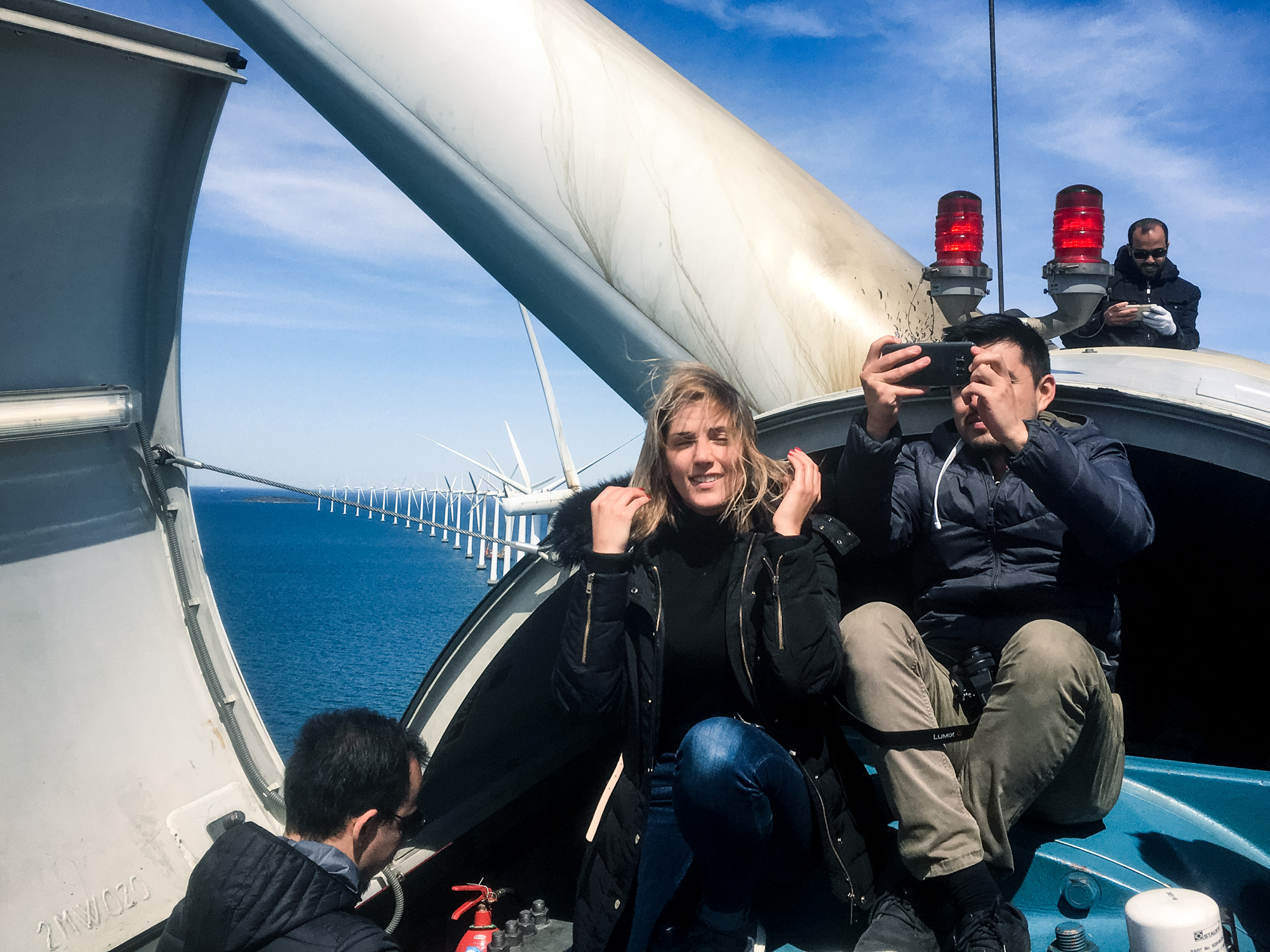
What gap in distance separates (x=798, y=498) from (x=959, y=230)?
1.22 meters

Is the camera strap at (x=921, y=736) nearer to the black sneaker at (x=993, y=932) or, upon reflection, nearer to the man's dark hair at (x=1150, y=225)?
the black sneaker at (x=993, y=932)

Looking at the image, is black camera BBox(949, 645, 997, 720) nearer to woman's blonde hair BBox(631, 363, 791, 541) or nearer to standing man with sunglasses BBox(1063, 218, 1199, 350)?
woman's blonde hair BBox(631, 363, 791, 541)

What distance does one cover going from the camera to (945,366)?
288cm

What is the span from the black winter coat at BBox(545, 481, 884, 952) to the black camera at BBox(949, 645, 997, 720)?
390 mm

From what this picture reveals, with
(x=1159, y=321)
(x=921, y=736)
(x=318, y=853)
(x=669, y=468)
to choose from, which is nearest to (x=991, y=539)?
(x=921, y=736)

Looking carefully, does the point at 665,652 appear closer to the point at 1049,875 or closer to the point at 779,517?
the point at 779,517

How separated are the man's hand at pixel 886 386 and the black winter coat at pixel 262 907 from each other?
1.91m

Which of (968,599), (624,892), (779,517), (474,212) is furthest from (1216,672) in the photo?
(474,212)

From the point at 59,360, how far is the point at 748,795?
331cm

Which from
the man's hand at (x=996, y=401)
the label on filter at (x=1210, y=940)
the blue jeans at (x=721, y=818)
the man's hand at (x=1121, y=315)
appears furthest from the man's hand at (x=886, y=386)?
the man's hand at (x=1121, y=315)

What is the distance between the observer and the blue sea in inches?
2002

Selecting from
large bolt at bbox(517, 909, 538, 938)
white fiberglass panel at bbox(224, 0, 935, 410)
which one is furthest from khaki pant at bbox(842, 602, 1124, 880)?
white fiberglass panel at bbox(224, 0, 935, 410)

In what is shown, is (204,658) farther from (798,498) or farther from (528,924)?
(798,498)

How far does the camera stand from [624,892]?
8.96 feet
